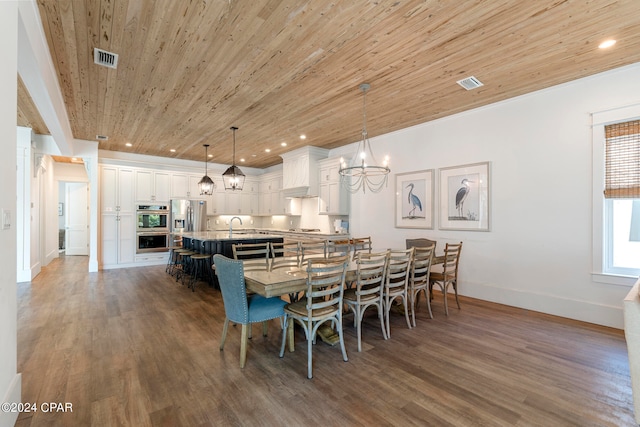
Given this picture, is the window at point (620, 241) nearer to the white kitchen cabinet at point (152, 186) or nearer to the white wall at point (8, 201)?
the white wall at point (8, 201)

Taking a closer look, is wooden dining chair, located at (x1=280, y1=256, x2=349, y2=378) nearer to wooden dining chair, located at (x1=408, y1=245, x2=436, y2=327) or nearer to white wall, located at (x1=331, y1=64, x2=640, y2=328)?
→ wooden dining chair, located at (x1=408, y1=245, x2=436, y2=327)

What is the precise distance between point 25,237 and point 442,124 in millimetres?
7947

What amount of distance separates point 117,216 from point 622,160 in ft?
29.8

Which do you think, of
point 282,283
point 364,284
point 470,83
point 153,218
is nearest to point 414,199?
point 470,83

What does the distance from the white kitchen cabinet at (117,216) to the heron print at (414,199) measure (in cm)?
643

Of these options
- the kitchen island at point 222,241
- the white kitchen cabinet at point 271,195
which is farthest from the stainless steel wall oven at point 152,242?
the white kitchen cabinet at point 271,195

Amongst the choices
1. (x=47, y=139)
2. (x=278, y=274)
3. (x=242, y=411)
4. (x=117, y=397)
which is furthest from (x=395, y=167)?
(x=47, y=139)

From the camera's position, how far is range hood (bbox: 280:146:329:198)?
662 centimetres

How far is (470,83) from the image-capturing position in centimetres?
344

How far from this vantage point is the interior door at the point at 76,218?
9.12m

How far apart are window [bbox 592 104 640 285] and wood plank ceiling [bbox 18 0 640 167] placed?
0.67m

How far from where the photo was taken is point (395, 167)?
17.9 feet

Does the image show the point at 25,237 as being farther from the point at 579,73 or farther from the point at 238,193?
the point at 579,73

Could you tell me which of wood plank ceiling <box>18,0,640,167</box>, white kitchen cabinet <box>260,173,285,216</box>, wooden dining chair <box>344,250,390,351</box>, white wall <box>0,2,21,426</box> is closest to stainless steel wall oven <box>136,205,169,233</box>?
white kitchen cabinet <box>260,173,285,216</box>
